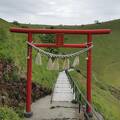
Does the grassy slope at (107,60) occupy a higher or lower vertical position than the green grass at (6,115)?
higher

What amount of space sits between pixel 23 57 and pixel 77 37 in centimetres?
5746

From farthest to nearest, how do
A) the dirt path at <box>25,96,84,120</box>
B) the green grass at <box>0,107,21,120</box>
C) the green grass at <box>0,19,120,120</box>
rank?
1. the green grass at <box>0,19,120,120</box>
2. the dirt path at <box>25,96,84,120</box>
3. the green grass at <box>0,107,21,120</box>

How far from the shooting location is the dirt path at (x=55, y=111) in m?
16.6

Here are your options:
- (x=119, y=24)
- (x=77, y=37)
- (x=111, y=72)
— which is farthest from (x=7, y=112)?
(x=119, y=24)

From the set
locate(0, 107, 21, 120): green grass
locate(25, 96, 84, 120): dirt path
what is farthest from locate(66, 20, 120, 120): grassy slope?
locate(0, 107, 21, 120): green grass

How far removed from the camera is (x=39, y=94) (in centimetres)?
2122

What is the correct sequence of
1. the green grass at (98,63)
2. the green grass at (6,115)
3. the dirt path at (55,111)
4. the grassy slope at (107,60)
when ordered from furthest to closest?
the grassy slope at (107,60) < the green grass at (98,63) < the dirt path at (55,111) < the green grass at (6,115)

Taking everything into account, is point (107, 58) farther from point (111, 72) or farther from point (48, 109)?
point (48, 109)

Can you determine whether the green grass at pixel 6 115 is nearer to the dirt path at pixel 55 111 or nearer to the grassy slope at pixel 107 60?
the dirt path at pixel 55 111

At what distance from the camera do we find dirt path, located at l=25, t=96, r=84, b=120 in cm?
1658

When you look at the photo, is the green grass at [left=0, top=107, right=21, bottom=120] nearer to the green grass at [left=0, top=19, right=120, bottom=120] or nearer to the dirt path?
the dirt path

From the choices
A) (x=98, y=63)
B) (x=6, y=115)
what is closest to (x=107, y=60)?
(x=98, y=63)

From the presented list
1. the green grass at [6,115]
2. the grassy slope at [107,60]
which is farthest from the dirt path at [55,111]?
the grassy slope at [107,60]

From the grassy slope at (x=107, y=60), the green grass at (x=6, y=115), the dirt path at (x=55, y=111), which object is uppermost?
the grassy slope at (x=107, y=60)
